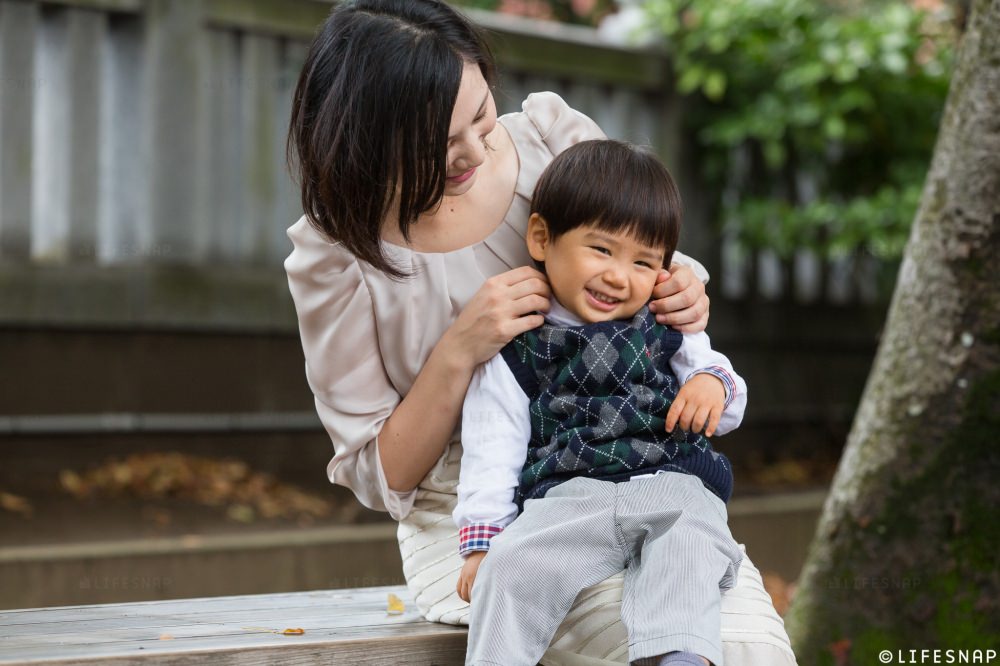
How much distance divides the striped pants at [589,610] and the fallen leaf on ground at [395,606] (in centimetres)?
9

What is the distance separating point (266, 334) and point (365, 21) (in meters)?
2.89

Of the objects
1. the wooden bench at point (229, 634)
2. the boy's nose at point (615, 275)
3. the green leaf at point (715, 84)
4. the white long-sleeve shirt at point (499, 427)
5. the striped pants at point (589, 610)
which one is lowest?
the wooden bench at point (229, 634)

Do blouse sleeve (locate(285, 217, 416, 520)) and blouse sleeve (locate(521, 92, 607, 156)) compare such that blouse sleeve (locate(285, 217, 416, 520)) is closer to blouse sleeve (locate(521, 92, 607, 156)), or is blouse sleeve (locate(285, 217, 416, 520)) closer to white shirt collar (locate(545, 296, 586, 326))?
white shirt collar (locate(545, 296, 586, 326))

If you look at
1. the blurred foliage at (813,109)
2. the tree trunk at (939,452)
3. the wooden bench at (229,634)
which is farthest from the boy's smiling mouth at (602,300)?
the blurred foliage at (813,109)

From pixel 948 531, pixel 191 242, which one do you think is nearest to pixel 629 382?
pixel 948 531

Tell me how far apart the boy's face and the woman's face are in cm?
23

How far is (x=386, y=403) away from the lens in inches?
92.3

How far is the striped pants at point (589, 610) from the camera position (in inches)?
76.0

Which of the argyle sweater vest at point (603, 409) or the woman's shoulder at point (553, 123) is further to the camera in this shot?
the woman's shoulder at point (553, 123)

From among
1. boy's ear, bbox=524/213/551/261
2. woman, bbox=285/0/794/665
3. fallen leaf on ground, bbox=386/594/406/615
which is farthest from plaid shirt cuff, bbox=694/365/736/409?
fallen leaf on ground, bbox=386/594/406/615

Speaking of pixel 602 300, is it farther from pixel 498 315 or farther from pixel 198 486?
pixel 198 486

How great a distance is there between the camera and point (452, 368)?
2215 mm

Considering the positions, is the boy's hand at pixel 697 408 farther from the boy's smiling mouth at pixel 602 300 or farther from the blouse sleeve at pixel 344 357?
the blouse sleeve at pixel 344 357

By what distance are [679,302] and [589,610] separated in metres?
0.60
